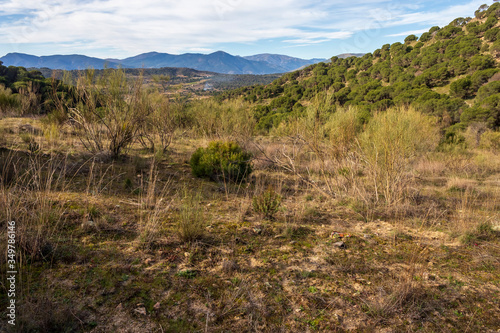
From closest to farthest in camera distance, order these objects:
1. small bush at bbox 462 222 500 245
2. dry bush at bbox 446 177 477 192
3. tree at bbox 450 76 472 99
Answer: small bush at bbox 462 222 500 245 → dry bush at bbox 446 177 477 192 → tree at bbox 450 76 472 99

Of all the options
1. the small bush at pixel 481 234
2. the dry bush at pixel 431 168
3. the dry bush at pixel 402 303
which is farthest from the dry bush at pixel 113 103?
the dry bush at pixel 431 168

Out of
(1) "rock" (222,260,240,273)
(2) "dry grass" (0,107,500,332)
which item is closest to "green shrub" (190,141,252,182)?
(2) "dry grass" (0,107,500,332)

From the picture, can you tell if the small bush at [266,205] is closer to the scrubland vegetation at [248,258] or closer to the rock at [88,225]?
the scrubland vegetation at [248,258]

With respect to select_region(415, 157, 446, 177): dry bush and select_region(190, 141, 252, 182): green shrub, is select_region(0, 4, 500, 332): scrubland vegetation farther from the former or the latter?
select_region(415, 157, 446, 177): dry bush

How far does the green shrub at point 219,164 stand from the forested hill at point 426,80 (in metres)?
3.29

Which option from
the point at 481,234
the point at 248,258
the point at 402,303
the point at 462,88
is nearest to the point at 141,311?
the point at 248,258

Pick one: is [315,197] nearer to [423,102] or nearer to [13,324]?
[13,324]

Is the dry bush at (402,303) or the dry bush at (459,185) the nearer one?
the dry bush at (402,303)

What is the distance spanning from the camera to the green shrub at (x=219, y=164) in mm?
6434

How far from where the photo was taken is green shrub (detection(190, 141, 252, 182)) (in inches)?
253

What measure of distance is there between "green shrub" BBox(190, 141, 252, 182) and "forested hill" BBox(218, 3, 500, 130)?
3293 mm

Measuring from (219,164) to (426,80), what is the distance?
29.8m

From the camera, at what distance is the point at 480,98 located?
19844 mm

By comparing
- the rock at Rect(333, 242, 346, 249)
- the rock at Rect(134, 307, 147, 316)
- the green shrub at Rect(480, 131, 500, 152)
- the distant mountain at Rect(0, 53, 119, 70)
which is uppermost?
the distant mountain at Rect(0, 53, 119, 70)
